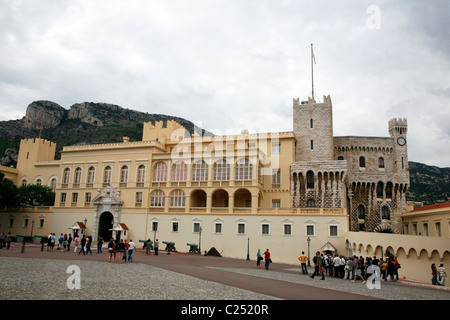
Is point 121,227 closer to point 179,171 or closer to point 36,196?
point 179,171

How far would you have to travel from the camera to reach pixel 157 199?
4741 centimetres

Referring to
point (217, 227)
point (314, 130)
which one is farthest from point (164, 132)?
point (314, 130)

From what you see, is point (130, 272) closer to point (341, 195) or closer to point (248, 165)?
point (248, 165)

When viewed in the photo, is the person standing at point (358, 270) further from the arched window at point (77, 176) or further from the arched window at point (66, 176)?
the arched window at point (66, 176)

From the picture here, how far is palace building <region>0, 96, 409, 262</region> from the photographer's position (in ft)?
135

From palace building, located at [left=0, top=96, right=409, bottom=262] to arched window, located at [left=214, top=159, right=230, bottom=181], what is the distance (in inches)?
5.6

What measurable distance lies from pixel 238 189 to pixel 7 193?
111ft

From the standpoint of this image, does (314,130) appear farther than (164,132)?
No

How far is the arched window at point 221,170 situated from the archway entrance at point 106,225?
54.7 feet

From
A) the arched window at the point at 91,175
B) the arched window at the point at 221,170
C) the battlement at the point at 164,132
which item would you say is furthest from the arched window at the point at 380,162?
the arched window at the point at 91,175

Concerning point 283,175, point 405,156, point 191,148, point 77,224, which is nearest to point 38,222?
point 77,224

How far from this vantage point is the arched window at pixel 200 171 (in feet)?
149

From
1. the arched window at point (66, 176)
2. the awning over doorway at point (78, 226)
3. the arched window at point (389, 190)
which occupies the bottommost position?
the awning over doorway at point (78, 226)

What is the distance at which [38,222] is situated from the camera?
5209cm
